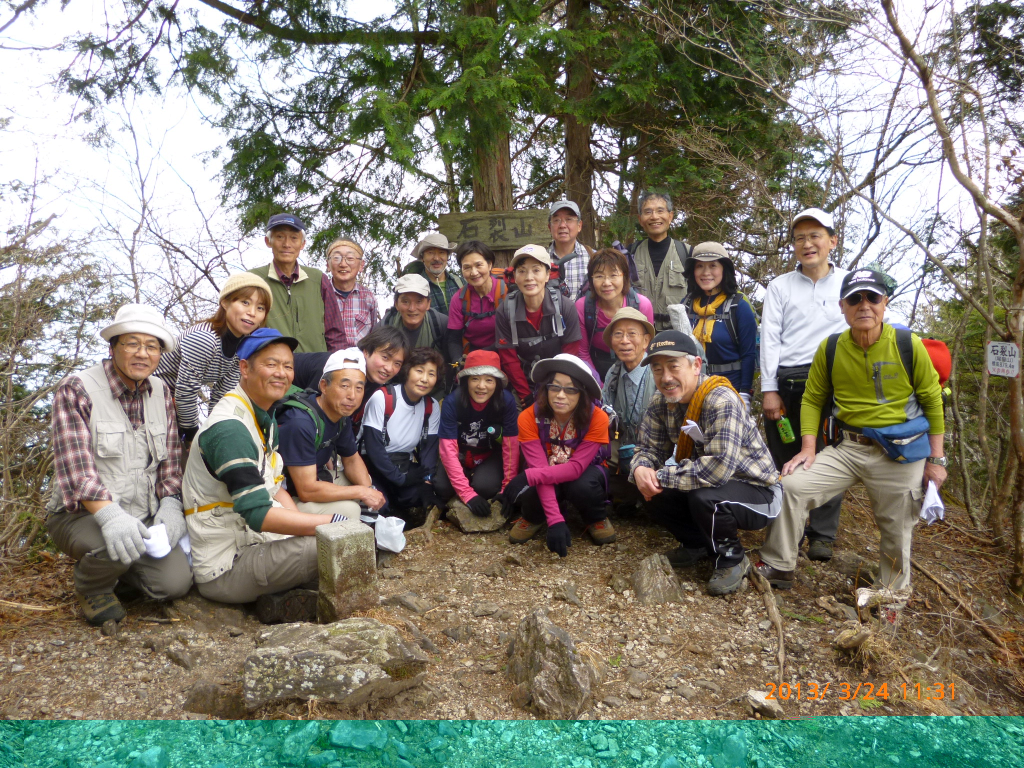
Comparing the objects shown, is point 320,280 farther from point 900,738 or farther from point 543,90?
point 900,738

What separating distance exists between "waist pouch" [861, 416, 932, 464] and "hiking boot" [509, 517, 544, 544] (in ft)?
7.69

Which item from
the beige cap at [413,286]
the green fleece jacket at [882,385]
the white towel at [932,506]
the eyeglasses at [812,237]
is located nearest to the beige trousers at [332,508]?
the beige cap at [413,286]

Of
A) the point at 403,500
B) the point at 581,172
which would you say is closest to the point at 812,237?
the point at 403,500

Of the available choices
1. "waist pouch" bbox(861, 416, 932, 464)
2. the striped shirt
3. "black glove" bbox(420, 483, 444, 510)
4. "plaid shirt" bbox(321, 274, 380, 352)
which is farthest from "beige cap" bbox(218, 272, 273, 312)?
"waist pouch" bbox(861, 416, 932, 464)

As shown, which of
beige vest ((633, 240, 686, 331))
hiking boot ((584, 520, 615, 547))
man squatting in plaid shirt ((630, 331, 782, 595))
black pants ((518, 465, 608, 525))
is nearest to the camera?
man squatting in plaid shirt ((630, 331, 782, 595))

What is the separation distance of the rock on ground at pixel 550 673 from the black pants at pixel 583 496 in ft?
4.85

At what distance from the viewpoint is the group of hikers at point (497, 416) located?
3500 mm

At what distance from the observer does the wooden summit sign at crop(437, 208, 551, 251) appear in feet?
21.1

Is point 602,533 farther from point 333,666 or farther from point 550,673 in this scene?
point 333,666

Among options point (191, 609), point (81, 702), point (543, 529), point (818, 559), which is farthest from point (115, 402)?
point (818, 559)

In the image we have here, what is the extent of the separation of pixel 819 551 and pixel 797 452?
706 millimetres

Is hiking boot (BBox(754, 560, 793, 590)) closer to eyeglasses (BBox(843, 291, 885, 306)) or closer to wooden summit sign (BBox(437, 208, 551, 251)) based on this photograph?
eyeglasses (BBox(843, 291, 885, 306))

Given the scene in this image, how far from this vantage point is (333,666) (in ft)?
8.82

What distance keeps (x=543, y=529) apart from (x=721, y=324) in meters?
2.03
